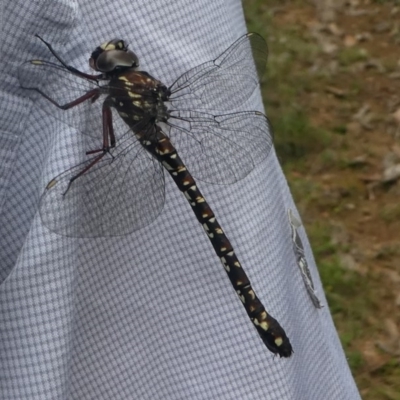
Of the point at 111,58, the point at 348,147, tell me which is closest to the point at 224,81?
the point at 111,58

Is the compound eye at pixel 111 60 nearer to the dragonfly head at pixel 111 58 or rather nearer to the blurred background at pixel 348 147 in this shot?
the dragonfly head at pixel 111 58

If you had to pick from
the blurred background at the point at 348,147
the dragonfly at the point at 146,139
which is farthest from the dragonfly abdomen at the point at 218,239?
the blurred background at the point at 348,147

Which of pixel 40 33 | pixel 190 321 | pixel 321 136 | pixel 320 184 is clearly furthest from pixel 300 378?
pixel 321 136

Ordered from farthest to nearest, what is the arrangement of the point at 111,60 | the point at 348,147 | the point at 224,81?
the point at 348,147 < the point at 224,81 < the point at 111,60

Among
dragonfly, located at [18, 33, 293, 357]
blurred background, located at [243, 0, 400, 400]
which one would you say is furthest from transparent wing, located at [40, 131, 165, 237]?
blurred background, located at [243, 0, 400, 400]

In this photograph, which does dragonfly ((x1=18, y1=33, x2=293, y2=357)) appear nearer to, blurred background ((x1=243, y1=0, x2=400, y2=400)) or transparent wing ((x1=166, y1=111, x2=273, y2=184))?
transparent wing ((x1=166, y1=111, x2=273, y2=184))

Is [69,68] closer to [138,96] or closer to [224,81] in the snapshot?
[138,96]
